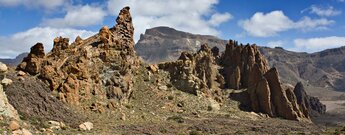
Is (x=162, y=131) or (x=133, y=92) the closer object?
(x=162, y=131)

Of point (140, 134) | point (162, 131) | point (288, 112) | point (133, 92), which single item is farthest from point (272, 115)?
point (140, 134)

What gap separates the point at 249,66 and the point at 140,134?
57.0 meters

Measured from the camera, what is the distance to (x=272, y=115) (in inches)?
3418

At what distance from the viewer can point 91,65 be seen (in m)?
62.5

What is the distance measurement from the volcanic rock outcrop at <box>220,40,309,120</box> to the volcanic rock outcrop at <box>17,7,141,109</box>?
28644mm

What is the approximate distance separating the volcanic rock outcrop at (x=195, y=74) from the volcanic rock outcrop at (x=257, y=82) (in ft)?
14.2

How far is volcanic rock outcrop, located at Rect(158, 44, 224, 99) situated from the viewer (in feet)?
268

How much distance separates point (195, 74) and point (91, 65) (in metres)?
31.2

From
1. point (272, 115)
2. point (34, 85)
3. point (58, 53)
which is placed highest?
point (58, 53)

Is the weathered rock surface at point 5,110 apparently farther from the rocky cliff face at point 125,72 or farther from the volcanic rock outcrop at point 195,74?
the volcanic rock outcrop at point 195,74

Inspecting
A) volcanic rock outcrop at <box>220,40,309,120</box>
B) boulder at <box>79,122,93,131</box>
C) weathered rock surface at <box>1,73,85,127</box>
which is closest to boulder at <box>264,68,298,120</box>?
volcanic rock outcrop at <box>220,40,309,120</box>

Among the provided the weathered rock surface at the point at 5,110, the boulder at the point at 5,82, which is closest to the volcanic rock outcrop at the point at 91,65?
the boulder at the point at 5,82

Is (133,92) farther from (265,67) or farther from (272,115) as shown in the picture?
(265,67)

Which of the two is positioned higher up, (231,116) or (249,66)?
(249,66)
